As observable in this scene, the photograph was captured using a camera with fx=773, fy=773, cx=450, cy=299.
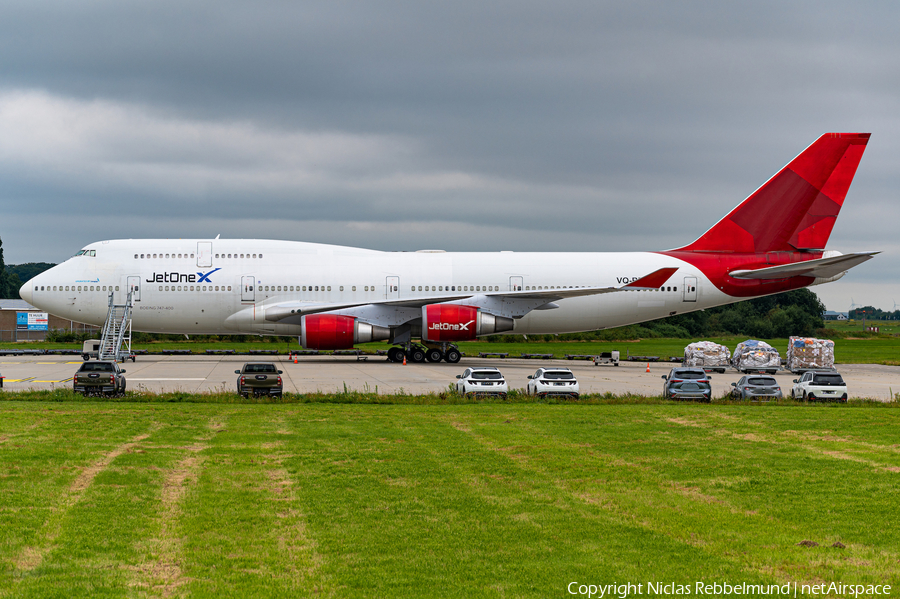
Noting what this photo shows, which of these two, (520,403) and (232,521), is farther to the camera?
(520,403)

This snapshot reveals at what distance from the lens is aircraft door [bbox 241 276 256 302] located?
4262 centimetres

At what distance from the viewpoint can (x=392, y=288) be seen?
43375 millimetres

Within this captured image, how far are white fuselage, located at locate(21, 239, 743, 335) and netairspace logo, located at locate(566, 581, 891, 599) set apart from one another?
35.4 m

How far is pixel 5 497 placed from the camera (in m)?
10.6

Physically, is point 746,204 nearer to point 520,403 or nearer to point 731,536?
point 520,403

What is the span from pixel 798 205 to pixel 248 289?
31479mm

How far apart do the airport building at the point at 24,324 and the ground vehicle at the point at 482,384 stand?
217 feet

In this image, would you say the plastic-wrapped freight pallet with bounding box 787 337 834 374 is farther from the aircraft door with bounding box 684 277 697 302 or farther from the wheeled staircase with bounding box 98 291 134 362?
the wheeled staircase with bounding box 98 291 134 362

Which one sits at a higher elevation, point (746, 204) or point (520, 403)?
point (746, 204)

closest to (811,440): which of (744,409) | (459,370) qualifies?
(744,409)

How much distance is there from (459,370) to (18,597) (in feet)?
109

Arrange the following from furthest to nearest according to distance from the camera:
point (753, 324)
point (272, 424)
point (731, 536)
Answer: point (753, 324), point (272, 424), point (731, 536)

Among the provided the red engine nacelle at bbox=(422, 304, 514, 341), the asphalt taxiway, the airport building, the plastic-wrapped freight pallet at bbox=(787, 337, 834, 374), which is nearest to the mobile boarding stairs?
the asphalt taxiway

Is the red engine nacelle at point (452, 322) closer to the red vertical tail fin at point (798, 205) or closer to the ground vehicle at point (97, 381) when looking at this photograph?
the red vertical tail fin at point (798, 205)
